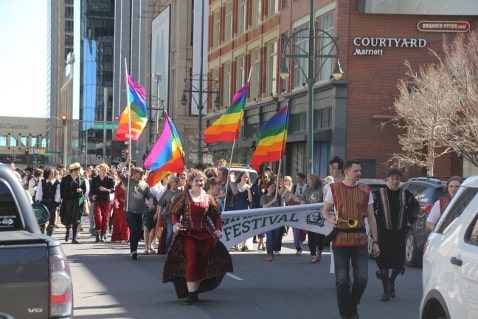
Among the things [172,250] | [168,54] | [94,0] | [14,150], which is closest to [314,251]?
[172,250]

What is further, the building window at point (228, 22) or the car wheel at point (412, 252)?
the building window at point (228, 22)

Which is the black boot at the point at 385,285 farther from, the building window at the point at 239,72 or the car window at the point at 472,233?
the building window at the point at 239,72

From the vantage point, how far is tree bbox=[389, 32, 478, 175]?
99.7ft

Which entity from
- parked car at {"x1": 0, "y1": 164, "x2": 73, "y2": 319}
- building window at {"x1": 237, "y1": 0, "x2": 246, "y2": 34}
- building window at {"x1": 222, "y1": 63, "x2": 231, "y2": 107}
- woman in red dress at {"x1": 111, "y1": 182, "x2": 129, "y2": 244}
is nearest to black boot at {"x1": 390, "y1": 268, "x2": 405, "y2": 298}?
parked car at {"x1": 0, "y1": 164, "x2": 73, "y2": 319}

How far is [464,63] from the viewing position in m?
31.2

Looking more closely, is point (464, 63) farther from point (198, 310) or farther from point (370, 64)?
point (198, 310)

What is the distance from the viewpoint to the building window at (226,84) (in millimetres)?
54869

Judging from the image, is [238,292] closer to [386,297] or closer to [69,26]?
[386,297]

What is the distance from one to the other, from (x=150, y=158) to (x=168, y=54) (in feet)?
184

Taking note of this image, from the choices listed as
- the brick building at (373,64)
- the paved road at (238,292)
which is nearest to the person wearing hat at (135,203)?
the paved road at (238,292)

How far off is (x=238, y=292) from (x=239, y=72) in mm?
41315

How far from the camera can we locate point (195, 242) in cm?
1094

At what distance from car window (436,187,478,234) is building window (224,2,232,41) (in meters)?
48.8

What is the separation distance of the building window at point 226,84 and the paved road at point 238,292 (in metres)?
38.2
